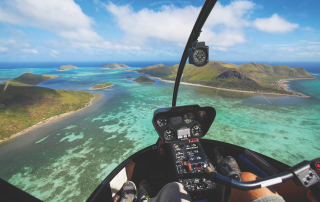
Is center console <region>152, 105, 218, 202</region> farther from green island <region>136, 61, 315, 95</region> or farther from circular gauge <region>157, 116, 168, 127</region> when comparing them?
green island <region>136, 61, 315, 95</region>

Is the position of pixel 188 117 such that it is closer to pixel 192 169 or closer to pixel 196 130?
pixel 196 130

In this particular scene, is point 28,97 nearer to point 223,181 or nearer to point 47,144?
point 47,144

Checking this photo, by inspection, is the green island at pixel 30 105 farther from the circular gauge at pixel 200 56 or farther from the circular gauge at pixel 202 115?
the circular gauge at pixel 200 56

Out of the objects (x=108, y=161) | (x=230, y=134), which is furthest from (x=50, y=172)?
(x=230, y=134)

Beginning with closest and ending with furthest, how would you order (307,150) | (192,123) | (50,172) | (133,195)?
(133,195), (192,123), (50,172), (307,150)

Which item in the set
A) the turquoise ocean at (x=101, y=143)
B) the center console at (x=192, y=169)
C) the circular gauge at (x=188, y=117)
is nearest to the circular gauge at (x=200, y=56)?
the circular gauge at (x=188, y=117)

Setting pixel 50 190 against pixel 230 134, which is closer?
pixel 50 190
